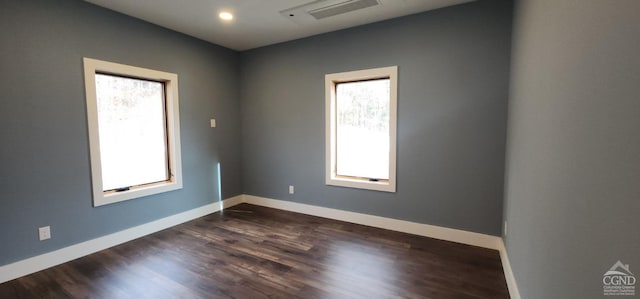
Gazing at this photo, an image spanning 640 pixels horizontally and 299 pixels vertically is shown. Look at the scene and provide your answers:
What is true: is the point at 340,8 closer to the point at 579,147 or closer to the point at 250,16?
the point at 250,16

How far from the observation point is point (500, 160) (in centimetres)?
270

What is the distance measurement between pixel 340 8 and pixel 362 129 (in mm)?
1487

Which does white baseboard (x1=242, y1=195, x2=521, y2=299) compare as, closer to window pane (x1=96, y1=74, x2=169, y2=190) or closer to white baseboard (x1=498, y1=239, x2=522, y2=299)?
white baseboard (x1=498, y1=239, x2=522, y2=299)

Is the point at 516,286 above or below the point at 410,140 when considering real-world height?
below

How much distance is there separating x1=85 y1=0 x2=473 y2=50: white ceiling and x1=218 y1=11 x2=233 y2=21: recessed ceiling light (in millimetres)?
55

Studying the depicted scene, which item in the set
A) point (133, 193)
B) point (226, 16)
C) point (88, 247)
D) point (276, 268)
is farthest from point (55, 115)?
point (276, 268)

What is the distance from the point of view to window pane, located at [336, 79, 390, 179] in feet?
11.2

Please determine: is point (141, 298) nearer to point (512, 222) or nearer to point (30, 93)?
point (30, 93)

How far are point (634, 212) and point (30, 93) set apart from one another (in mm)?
3801

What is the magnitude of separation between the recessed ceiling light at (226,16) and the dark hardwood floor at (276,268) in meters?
2.57

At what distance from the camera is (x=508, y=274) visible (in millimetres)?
2166

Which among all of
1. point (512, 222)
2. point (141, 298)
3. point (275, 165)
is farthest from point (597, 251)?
point (275, 165)

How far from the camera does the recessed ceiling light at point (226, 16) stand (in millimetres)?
2970

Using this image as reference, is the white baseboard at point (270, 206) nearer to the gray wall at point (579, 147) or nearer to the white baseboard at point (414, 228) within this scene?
the white baseboard at point (414, 228)
